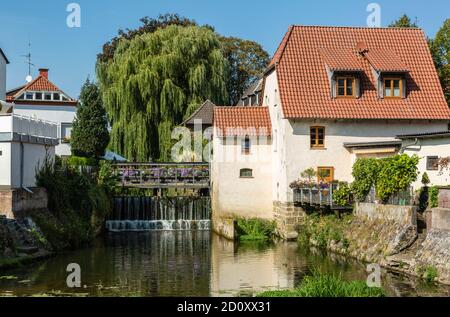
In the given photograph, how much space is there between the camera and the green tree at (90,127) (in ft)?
153

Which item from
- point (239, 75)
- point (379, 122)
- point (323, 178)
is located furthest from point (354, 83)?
point (239, 75)

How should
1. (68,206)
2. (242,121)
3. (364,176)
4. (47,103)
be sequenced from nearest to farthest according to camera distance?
Answer: (364,176) → (68,206) → (242,121) → (47,103)

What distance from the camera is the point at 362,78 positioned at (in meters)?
39.3

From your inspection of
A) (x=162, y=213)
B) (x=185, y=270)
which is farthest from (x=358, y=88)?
(x=185, y=270)

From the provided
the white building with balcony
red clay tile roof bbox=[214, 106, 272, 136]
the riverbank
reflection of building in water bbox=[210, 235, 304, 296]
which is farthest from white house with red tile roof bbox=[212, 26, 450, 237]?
the white building with balcony

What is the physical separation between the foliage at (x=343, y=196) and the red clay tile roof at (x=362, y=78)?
525 cm

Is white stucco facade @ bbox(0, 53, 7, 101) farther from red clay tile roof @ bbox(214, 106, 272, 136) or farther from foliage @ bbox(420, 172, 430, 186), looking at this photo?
foliage @ bbox(420, 172, 430, 186)

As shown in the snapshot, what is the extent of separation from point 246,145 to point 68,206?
10.3 meters

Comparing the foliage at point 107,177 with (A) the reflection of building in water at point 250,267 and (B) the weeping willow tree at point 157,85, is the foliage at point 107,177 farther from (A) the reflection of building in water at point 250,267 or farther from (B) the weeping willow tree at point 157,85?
(A) the reflection of building in water at point 250,267

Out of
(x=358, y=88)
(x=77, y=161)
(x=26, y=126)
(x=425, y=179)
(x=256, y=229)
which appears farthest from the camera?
(x=77, y=161)

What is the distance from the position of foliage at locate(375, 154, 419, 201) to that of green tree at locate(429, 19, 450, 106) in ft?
63.6

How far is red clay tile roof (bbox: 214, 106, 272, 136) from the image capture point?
40.7 m

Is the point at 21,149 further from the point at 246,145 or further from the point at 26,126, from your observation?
the point at 246,145
